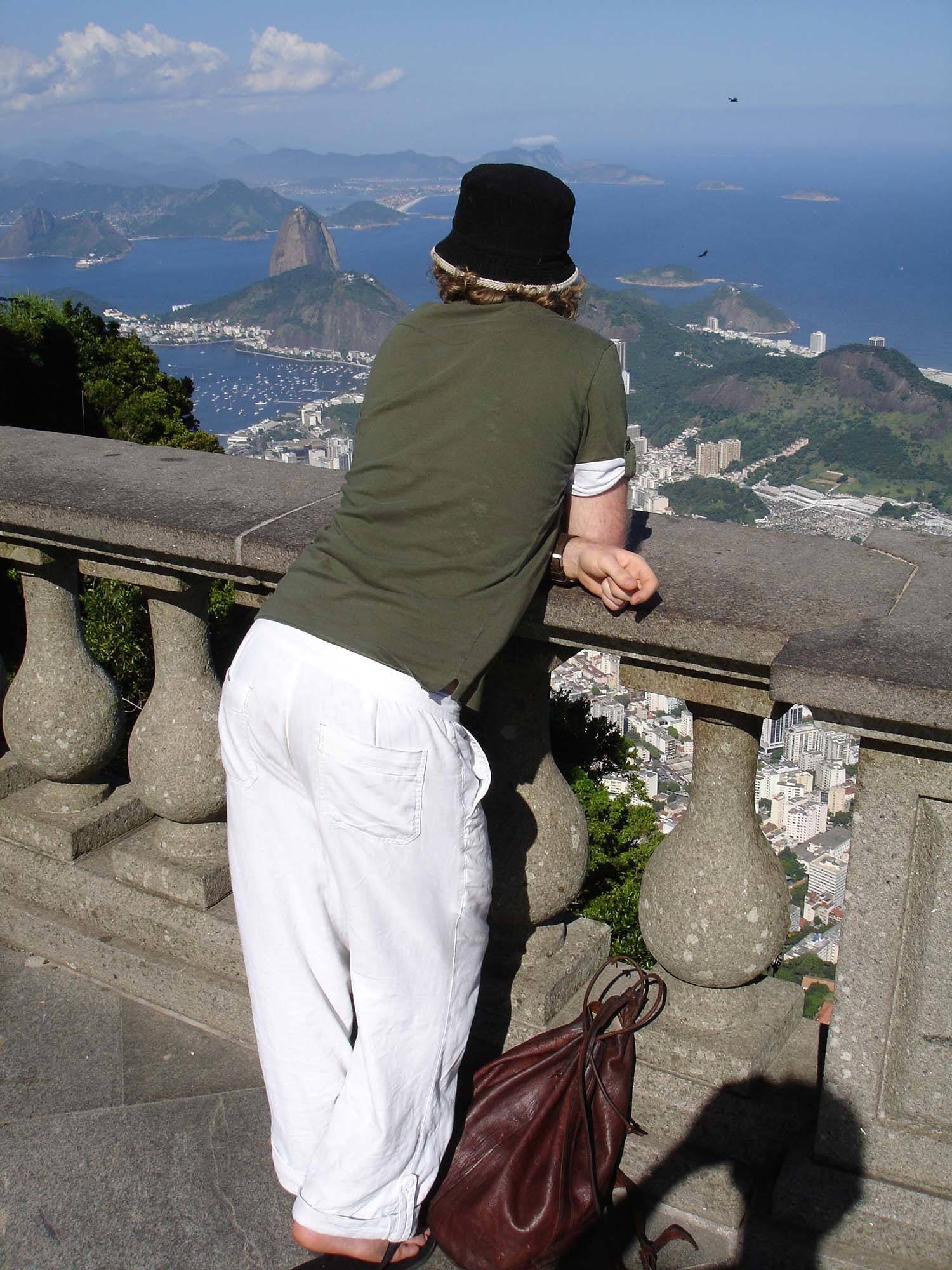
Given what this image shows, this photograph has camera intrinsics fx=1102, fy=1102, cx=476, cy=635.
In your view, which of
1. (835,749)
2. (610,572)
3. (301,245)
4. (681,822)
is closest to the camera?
(610,572)

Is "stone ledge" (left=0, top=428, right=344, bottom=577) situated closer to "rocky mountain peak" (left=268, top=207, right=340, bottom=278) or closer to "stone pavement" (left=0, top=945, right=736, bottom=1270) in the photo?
"stone pavement" (left=0, top=945, right=736, bottom=1270)

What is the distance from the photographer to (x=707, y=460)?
60.5 meters

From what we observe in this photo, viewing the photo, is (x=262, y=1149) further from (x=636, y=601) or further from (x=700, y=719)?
(x=636, y=601)

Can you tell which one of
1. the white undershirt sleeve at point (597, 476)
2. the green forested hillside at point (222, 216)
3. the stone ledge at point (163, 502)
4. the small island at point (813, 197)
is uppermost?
the small island at point (813, 197)

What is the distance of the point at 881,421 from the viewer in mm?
64500

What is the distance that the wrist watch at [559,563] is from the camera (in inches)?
72.7

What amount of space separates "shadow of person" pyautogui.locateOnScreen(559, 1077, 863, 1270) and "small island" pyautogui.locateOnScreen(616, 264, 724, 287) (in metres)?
114

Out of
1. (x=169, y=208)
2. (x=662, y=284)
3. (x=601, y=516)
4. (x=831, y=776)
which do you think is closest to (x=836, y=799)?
(x=831, y=776)

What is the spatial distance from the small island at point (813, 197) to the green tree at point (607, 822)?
17892cm

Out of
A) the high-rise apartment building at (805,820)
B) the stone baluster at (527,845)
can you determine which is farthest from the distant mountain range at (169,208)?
the stone baluster at (527,845)

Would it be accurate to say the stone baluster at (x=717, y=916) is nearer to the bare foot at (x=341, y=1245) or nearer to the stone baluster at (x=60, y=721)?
the bare foot at (x=341, y=1245)

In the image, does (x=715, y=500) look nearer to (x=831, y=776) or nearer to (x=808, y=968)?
(x=831, y=776)

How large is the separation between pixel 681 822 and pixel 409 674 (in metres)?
0.74

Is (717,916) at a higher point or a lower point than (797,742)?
higher
